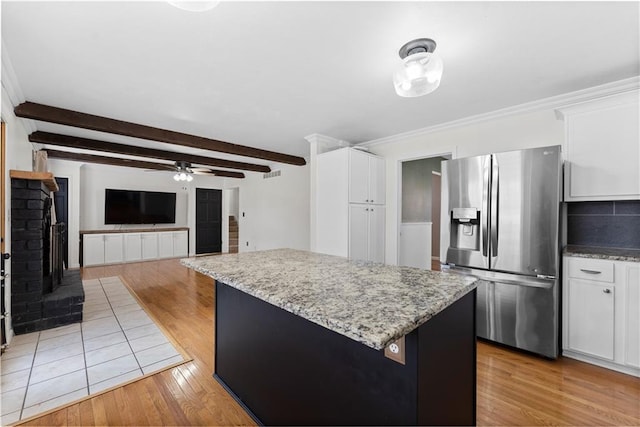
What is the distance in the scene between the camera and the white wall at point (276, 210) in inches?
223

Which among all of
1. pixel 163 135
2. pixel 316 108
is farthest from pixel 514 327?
pixel 163 135

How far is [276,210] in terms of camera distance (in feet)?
20.7

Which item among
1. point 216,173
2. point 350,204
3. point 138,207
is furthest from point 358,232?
point 138,207

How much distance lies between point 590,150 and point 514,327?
5.27ft

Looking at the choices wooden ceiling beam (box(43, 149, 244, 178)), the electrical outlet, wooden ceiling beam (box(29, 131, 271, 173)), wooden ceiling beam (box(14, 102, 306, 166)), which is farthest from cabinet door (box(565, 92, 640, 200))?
wooden ceiling beam (box(43, 149, 244, 178))

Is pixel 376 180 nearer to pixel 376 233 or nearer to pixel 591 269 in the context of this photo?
pixel 376 233

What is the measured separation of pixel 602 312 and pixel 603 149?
4.20 ft

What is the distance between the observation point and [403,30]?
1572 millimetres

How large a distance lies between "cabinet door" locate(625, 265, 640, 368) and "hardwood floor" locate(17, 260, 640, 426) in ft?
0.56

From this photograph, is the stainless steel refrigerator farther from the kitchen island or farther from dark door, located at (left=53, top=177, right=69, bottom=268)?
dark door, located at (left=53, top=177, right=69, bottom=268)

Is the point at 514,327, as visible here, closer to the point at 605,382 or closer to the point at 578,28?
the point at 605,382

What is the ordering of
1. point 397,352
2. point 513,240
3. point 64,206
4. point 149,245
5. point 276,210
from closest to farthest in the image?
point 397,352 < point 513,240 < point 64,206 < point 276,210 < point 149,245

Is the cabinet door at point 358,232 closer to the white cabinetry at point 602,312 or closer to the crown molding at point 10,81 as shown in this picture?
the white cabinetry at point 602,312

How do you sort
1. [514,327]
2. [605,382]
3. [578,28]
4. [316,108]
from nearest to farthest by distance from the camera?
[578,28], [605,382], [514,327], [316,108]
